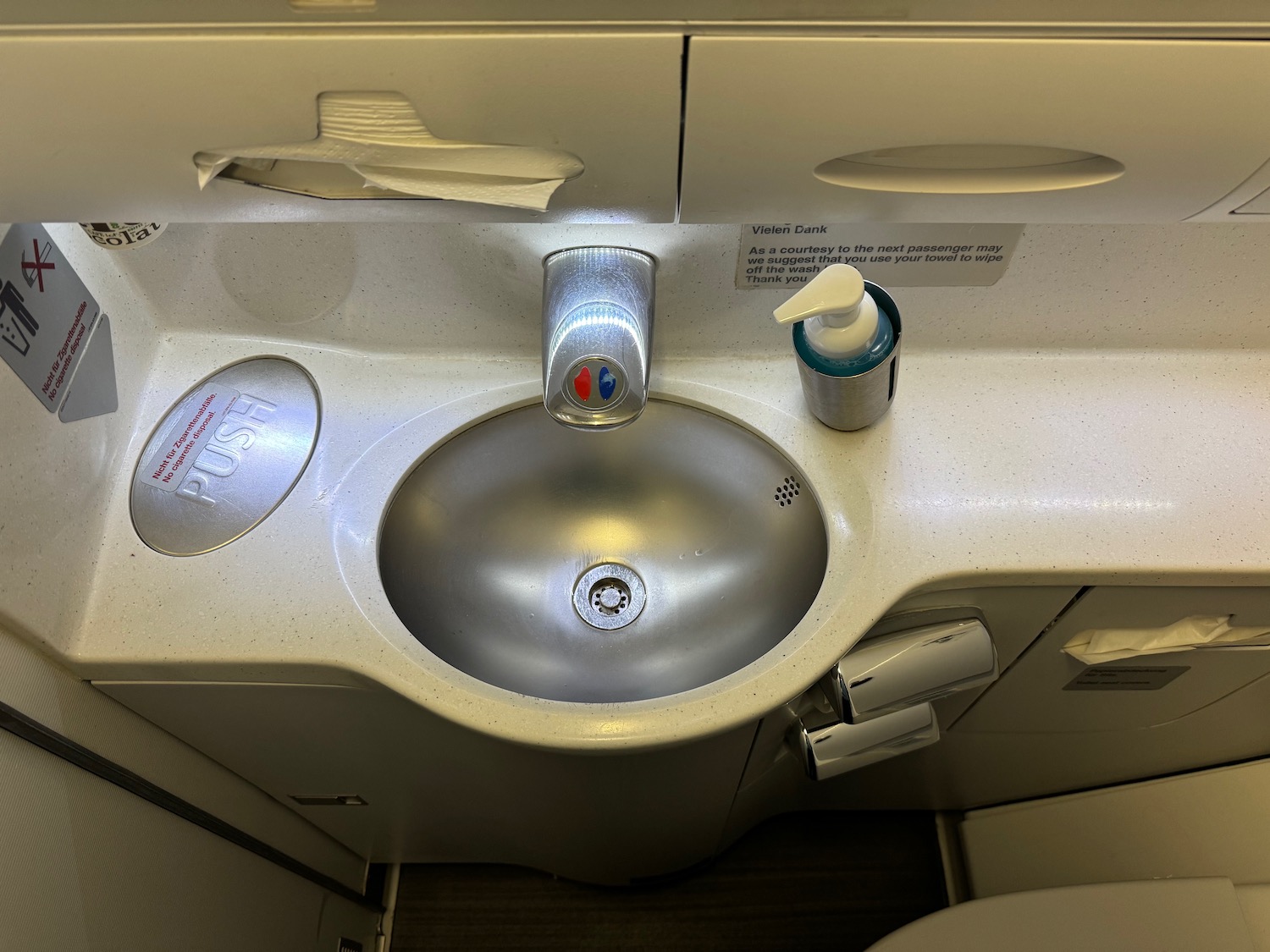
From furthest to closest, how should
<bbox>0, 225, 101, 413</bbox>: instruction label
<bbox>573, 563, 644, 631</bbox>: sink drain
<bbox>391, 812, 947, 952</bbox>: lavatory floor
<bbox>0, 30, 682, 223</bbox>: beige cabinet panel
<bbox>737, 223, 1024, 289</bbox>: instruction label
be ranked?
1. <bbox>391, 812, 947, 952</bbox>: lavatory floor
2. <bbox>573, 563, 644, 631</bbox>: sink drain
3. <bbox>737, 223, 1024, 289</bbox>: instruction label
4. <bbox>0, 225, 101, 413</bbox>: instruction label
5. <bbox>0, 30, 682, 223</bbox>: beige cabinet panel

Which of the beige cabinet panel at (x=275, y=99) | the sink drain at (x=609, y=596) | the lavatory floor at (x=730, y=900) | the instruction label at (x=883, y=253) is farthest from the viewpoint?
the lavatory floor at (x=730, y=900)

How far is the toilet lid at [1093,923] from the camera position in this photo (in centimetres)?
84

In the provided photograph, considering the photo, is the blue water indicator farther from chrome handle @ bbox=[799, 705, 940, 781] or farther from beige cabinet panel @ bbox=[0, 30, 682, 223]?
chrome handle @ bbox=[799, 705, 940, 781]

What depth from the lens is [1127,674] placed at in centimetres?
84

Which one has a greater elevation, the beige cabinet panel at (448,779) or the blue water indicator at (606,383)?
the blue water indicator at (606,383)

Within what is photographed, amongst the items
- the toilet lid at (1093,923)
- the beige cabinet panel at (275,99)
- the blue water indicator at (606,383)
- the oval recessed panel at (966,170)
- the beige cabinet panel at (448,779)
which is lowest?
the toilet lid at (1093,923)

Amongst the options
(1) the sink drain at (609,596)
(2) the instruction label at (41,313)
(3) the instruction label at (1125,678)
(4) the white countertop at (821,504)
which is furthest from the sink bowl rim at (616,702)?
(3) the instruction label at (1125,678)

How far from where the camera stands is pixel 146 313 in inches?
31.3

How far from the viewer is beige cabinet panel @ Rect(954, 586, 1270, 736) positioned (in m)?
0.73

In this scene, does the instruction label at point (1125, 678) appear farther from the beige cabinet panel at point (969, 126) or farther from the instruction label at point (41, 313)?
the instruction label at point (41, 313)

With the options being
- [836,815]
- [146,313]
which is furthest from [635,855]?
[146,313]

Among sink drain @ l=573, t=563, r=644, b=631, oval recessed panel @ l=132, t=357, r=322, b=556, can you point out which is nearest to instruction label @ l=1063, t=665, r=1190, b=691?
sink drain @ l=573, t=563, r=644, b=631

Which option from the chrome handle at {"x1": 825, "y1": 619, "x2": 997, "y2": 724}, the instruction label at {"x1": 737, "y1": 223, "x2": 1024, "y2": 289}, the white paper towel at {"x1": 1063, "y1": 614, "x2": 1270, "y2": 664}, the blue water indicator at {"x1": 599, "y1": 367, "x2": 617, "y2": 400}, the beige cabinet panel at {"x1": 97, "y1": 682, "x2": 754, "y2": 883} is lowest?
the beige cabinet panel at {"x1": 97, "y1": 682, "x2": 754, "y2": 883}

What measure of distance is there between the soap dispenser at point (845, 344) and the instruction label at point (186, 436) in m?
0.54
